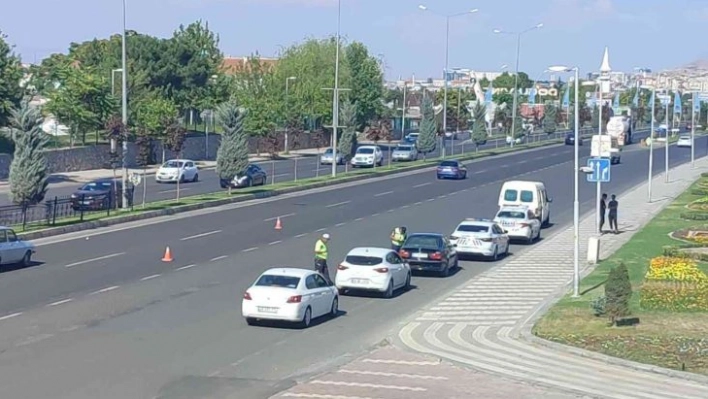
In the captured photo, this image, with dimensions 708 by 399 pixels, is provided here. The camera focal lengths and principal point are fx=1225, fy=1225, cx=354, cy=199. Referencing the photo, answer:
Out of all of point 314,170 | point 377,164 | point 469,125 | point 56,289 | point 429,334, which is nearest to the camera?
point 429,334

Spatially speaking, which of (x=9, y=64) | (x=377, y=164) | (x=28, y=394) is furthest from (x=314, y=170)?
(x=28, y=394)

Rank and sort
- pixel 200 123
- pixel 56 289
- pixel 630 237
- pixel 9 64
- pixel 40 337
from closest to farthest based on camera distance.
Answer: pixel 40 337
pixel 56 289
pixel 630 237
pixel 9 64
pixel 200 123

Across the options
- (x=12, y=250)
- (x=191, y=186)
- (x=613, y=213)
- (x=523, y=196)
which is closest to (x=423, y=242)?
(x=12, y=250)

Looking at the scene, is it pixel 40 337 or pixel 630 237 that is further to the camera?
pixel 630 237

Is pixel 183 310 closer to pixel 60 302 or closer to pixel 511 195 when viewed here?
pixel 60 302

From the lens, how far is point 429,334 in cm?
2561

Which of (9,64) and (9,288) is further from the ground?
(9,64)

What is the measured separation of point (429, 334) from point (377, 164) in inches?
2436

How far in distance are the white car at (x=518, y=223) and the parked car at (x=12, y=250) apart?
18489 mm

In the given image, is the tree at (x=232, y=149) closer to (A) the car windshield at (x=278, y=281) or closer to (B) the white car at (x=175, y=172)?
(B) the white car at (x=175, y=172)

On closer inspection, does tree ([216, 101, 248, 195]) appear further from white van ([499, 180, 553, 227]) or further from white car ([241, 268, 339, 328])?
white car ([241, 268, 339, 328])

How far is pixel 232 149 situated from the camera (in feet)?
193

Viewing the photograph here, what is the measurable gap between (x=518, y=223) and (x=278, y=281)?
21.3m

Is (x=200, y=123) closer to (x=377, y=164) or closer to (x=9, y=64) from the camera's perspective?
(x=377, y=164)
